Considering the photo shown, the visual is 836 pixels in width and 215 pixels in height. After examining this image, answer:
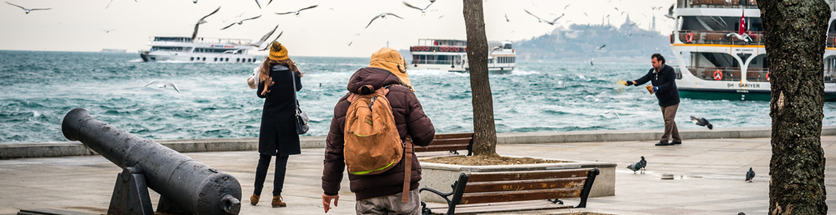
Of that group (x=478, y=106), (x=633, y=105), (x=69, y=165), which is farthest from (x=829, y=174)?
(x=633, y=105)

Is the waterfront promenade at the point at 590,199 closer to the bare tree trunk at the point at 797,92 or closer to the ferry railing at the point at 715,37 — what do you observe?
the bare tree trunk at the point at 797,92

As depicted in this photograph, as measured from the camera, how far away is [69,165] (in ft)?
33.2

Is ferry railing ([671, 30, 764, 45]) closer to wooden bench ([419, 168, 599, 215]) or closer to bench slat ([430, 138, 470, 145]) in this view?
bench slat ([430, 138, 470, 145])

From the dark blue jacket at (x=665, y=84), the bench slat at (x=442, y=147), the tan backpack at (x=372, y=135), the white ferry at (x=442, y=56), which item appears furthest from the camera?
the white ferry at (x=442, y=56)

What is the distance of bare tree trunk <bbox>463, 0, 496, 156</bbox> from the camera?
7816 millimetres

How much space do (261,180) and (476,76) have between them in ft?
7.47

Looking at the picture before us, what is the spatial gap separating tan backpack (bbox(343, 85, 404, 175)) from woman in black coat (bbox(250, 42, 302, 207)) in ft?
9.49

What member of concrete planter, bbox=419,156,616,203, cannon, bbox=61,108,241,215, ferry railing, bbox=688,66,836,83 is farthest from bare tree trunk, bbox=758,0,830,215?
ferry railing, bbox=688,66,836,83

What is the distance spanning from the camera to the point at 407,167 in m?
3.89

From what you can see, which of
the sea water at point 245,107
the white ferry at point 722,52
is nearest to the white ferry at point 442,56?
the sea water at point 245,107

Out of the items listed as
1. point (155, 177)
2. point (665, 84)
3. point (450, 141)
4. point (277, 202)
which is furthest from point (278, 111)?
point (665, 84)

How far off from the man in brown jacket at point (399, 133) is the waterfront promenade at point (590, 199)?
2510 mm

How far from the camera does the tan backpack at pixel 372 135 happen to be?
12.3ft

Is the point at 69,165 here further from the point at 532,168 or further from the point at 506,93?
the point at 506,93
